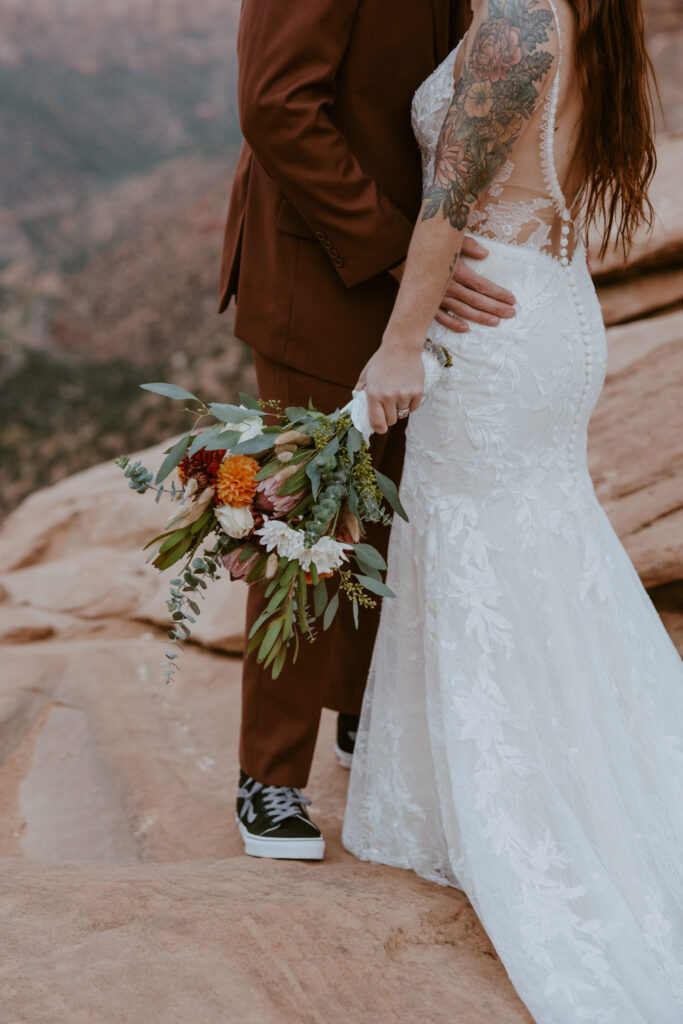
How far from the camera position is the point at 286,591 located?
5.79 feet

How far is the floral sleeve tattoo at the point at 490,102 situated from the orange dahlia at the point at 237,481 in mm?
618

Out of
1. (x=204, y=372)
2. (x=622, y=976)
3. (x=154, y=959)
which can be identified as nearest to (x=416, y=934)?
(x=622, y=976)

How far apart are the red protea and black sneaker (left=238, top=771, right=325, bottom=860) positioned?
1003 mm

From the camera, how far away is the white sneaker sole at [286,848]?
233cm

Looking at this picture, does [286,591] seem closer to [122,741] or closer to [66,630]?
[122,741]

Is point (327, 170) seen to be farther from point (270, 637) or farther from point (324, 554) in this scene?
point (270, 637)

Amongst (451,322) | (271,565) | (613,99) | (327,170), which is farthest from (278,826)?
(613,99)

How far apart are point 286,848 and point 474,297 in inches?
55.6

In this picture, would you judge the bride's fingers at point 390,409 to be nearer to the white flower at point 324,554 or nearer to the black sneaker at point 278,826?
the white flower at point 324,554

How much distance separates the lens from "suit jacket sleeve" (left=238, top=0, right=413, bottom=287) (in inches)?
75.7

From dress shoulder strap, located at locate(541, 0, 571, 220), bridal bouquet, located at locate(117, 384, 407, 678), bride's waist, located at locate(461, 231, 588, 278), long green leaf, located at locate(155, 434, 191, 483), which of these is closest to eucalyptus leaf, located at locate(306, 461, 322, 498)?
bridal bouquet, located at locate(117, 384, 407, 678)

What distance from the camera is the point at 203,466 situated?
70.0 inches

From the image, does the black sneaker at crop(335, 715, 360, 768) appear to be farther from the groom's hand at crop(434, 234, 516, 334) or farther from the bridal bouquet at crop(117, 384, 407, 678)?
the groom's hand at crop(434, 234, 516, 334)

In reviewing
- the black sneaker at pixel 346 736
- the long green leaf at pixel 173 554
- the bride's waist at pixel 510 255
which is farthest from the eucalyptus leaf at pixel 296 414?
the black sneaker at pixel 346 736
